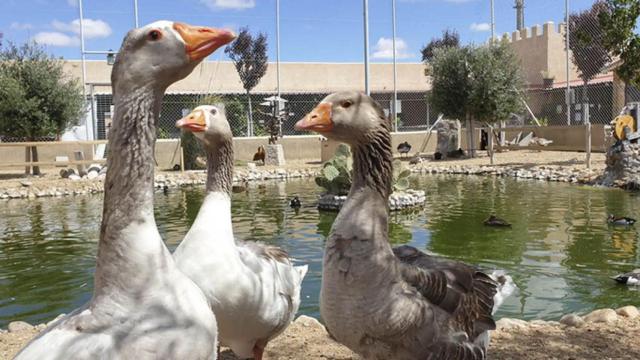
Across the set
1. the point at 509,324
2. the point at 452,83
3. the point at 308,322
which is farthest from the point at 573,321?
the point at 452,83

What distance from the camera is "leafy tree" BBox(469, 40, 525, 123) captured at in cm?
2375

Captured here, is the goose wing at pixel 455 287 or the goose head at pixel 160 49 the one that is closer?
the goose head at pixel 160 49

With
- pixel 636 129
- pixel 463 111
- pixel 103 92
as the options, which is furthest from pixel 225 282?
pixel 103 92

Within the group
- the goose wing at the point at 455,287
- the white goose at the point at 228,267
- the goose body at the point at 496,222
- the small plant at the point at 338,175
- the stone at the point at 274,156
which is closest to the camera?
the goose wing at the point at 455,287

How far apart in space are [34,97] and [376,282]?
20.5 m

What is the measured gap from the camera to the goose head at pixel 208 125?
162 inches

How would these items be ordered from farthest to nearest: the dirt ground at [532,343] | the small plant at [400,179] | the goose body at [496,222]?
the small plant at [400,179], the goose body at [496,222], the dirt ground at [532,343]

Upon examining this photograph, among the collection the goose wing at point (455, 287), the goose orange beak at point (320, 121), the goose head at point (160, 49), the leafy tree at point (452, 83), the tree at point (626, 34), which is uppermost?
the leafy tree at point (452, 83)

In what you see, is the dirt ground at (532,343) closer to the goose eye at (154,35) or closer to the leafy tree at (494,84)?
the goose eye at (154,35)

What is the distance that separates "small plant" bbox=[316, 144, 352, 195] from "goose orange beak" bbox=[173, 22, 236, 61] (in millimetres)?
9962

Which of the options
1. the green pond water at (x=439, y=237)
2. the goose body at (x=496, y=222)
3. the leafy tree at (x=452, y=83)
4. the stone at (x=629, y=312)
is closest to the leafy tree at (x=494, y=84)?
the leafy tree at (x=452, y=83)

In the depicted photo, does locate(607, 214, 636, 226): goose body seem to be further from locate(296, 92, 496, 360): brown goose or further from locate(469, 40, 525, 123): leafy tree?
locate(469, 40, 525, 123): leafy tree

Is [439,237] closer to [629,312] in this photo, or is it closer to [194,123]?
[629,312]

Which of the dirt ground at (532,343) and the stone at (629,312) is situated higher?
the stone at (629,312)
